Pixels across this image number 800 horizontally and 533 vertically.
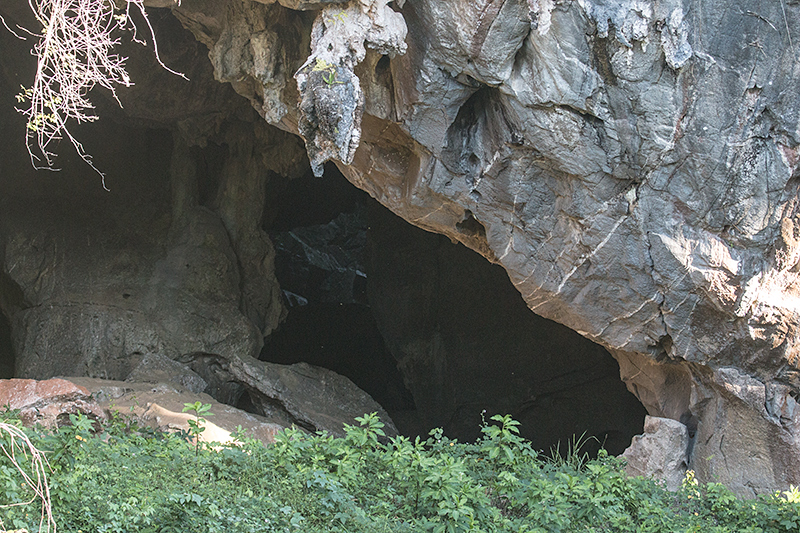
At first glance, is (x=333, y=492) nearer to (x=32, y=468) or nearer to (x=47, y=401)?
(x=32, y=468)

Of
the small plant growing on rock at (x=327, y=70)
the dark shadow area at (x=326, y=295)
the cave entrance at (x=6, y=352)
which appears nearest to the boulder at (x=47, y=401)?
the small plant growing on rock at (x=327, y=70)

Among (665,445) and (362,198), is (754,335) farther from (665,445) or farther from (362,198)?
(362,198)

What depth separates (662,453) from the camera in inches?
218

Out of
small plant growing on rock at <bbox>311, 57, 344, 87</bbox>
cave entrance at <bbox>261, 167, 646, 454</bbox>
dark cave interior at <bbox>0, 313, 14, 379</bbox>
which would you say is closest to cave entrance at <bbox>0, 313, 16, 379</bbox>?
dark cave interior at <bbox>0, 313, 14, 379</bbox>

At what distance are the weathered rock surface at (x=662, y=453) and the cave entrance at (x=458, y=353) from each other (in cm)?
374

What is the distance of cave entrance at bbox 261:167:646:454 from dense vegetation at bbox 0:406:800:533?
193 inches

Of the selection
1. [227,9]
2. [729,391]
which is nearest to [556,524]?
[729,391]

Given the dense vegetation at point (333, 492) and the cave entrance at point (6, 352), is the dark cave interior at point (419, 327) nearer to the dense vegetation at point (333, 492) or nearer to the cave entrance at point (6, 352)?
the cave entrance at point (6, 352)

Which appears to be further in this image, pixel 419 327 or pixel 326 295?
pixel 326 295

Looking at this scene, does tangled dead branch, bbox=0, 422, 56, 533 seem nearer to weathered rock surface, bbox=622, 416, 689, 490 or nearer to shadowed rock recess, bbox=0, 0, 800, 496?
shadowed rock recess, bbox=0, 0, 800, 496

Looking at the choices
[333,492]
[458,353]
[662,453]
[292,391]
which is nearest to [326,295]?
[458,353]

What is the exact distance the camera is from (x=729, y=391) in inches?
208

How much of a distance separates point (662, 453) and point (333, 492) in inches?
128

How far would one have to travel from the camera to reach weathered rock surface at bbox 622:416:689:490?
551 centimetres
